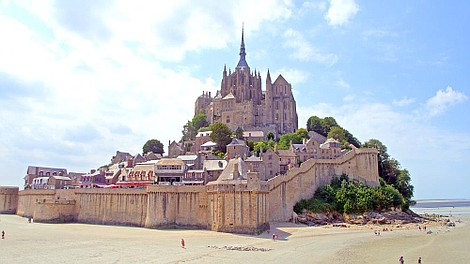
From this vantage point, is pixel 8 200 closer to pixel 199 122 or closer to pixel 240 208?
pixel 199 122

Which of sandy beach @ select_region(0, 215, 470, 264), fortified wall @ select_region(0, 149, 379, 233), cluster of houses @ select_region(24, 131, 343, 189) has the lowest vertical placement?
sandy beach @ select_region(0, 215, 470, 264)

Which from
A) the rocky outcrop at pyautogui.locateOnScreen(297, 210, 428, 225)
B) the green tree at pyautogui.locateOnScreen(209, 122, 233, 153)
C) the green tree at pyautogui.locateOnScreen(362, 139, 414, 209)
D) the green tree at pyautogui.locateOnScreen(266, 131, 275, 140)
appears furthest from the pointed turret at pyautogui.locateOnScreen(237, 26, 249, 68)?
the rocky outcrop at pyautogui.locateOnScreen(297, 210, 428, 225)

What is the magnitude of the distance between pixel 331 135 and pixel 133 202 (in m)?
42.7

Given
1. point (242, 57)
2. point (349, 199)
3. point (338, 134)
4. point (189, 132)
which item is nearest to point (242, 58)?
point (242, 57)

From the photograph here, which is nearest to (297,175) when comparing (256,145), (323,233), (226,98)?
(323,233)

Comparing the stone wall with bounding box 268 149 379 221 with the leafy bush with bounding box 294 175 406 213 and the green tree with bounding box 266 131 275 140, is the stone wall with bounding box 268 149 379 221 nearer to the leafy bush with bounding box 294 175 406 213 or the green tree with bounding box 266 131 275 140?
the leafy bush with bounding box 294 175 406 213

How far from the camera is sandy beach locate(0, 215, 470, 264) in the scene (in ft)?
104

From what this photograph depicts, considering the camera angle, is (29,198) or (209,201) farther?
(29,198)

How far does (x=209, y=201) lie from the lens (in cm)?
4606

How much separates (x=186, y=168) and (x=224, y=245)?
24727mm

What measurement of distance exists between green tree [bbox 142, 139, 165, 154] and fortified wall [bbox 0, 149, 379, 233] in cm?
3222

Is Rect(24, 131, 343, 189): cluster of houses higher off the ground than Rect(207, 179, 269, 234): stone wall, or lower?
higher

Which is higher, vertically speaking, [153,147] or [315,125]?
[315,125]

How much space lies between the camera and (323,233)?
4600cm
